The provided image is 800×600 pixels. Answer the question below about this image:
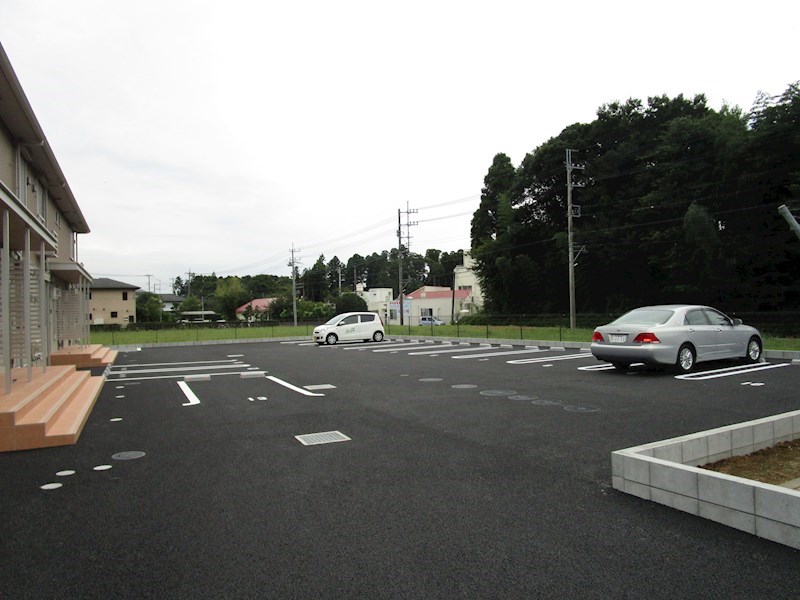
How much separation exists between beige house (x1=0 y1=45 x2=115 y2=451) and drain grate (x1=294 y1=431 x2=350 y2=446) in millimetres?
2566

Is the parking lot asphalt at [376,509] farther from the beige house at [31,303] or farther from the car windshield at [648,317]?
the car windshield at [648,317]

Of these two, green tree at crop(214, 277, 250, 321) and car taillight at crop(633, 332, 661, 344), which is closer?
car taillight at crop(633, 332, 661, 344)

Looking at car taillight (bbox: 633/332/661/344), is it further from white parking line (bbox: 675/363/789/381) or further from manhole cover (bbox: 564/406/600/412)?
manhole cover (bbox: 564/406/600/412)

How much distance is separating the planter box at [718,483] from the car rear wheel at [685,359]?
5545 millimetres

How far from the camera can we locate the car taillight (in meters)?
9.94

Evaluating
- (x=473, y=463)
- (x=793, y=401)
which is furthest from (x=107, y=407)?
(x=793, y=401)

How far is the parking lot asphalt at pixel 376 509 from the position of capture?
8.80 ft

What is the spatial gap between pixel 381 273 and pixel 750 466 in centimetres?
10257

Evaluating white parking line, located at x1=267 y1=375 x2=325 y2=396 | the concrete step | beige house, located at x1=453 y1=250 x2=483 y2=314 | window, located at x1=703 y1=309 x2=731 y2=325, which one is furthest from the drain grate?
beige house, located at x1=453 y1=250 x2=483 y2=314

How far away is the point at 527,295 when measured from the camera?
4553 cm

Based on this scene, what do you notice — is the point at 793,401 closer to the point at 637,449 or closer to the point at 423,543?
the point at 637,449

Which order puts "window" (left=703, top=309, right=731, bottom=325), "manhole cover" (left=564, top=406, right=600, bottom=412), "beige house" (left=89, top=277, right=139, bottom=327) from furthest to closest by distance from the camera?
1. "beige house" (left=89, top=277, right=139, bottom=327)
2. "window" (left=703, top=309, right=731, bottom=325)
3. "manhole cover" (left=564, top=406, right=600, bottom=412)

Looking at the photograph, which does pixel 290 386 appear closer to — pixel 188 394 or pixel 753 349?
pixel 188 394

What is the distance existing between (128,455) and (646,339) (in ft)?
29.3
